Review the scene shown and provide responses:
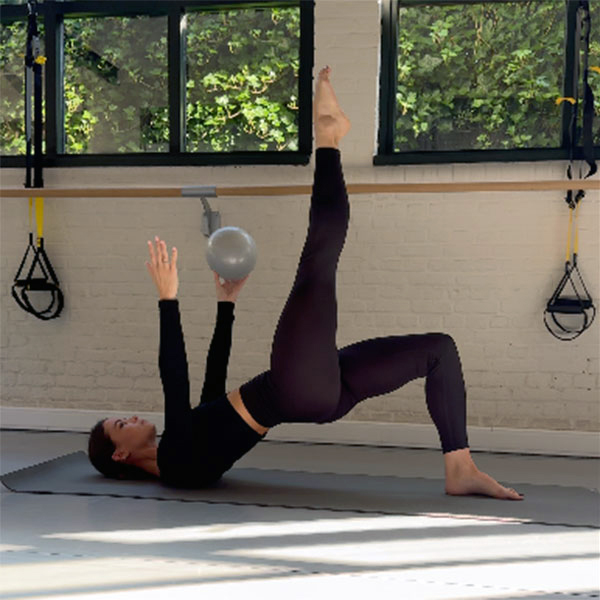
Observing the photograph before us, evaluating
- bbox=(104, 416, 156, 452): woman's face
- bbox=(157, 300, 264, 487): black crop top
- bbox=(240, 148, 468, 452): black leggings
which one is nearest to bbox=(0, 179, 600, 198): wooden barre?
bbox=(240, 148, 468, 452): black leggings

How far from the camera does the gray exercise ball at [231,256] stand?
335cm

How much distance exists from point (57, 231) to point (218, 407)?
2.22 metres

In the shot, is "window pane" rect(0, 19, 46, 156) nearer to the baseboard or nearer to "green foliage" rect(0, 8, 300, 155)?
"green foliage" rect(0, 8, 300, 155)

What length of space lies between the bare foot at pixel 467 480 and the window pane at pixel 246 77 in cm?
215

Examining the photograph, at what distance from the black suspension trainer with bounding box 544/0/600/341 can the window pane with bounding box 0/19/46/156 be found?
3.02 m

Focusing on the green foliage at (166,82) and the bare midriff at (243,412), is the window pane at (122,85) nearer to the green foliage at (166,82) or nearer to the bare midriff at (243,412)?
the green foliage at (166,82)

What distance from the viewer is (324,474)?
3.54 meters

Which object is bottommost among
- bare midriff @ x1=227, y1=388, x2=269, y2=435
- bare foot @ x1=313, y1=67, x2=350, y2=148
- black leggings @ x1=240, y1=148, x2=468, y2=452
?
bare midriff @ x1=227, y1=388, x2=269, y2=435

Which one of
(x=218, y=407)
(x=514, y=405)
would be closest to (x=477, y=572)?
(x=218, y=407)

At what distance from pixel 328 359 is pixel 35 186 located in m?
2.63

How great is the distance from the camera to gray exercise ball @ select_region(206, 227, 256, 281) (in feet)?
11.0

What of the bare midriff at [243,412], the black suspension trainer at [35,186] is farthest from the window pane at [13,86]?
the bare midriff at [243,412]

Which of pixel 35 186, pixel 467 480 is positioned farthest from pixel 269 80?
pixel 467 480

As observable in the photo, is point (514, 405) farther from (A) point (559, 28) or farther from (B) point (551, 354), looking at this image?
(A) point (559, 28)
